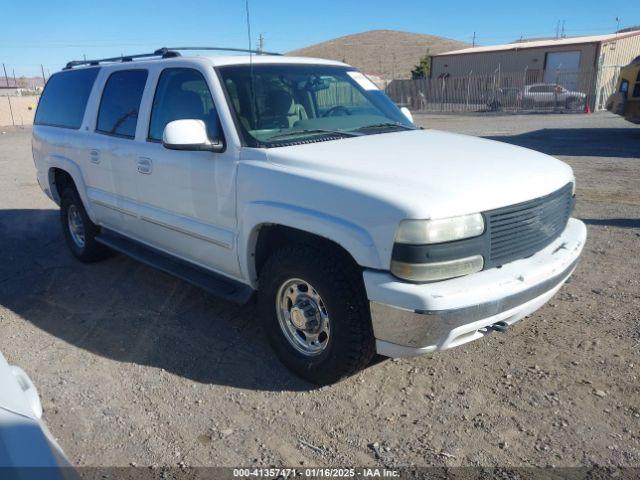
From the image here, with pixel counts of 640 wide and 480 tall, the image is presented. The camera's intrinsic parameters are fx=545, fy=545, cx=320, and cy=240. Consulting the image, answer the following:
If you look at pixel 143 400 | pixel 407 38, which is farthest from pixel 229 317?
pixel 407 38

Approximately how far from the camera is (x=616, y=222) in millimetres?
6418

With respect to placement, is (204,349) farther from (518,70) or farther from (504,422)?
(518,70)

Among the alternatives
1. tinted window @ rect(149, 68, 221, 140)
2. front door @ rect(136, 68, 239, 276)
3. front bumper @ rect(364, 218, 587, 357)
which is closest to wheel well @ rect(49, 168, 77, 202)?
front door @ rect(136, 68, 239, 276)

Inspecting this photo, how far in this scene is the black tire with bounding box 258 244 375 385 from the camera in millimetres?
3008

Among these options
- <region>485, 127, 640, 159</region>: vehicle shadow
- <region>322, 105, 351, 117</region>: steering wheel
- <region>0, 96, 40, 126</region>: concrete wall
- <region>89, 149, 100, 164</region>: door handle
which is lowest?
<region>0, 96, 40, 126</region>: concrete wall

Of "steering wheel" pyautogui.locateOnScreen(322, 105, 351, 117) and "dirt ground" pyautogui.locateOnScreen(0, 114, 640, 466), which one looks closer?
"dirt ground" pyautogui.locateOnScreen(0, 114, 640, 466)

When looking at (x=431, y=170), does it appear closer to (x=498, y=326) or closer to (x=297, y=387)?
(x=498, y=326)

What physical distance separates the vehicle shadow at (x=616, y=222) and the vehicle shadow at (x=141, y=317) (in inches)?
172

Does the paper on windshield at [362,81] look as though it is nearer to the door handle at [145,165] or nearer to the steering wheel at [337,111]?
the steering wheel at [337,111]

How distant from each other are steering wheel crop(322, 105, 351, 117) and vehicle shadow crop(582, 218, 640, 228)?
3.78m

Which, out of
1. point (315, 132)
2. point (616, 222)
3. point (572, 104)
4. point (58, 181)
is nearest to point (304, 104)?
point (315, 132)

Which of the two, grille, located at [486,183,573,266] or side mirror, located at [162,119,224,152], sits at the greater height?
side mirror, located at [162,119,224,152]

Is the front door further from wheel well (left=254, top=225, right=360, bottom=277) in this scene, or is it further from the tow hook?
the tow hook

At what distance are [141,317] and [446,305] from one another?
9.01ft
